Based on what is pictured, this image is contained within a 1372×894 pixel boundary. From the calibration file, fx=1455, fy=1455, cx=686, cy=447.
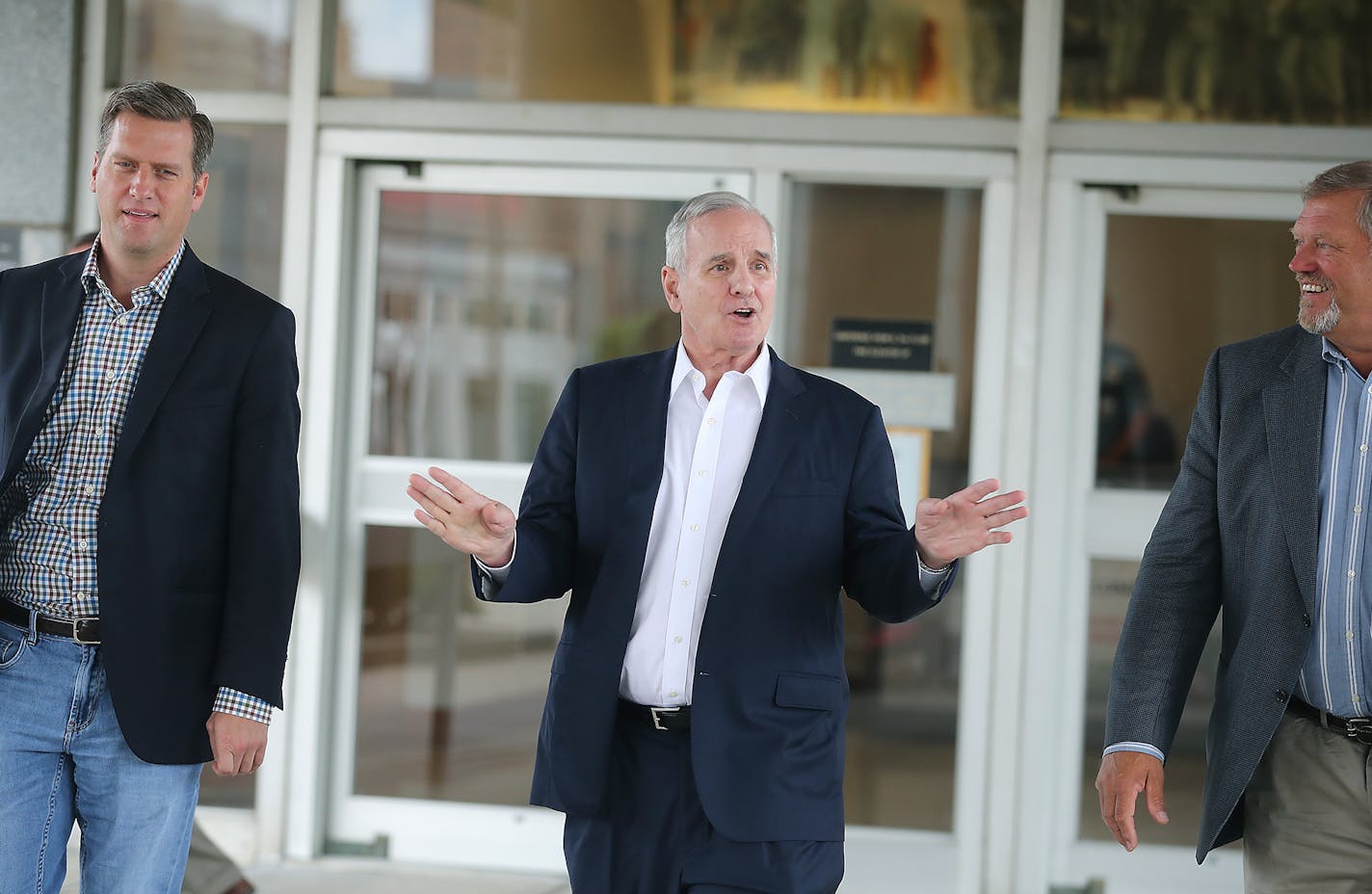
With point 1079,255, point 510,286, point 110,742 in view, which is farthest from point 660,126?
point 110,742

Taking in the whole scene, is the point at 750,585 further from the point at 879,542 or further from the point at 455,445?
the point at 455,445

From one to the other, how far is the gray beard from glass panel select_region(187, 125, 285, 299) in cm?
358

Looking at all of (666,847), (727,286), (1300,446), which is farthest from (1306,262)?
(666,847)

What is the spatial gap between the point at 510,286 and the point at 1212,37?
7.98ft

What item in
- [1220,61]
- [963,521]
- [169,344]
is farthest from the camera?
[1220,61]


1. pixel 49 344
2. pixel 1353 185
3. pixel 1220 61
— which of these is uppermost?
pixel 1220 61

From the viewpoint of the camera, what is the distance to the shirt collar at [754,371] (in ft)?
8.40

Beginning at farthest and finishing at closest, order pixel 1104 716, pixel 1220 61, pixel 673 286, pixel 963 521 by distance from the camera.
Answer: pixel 1104 716, pixel 1220 61, pixel 673 286, pixel 963 521

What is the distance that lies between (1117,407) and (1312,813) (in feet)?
8.20

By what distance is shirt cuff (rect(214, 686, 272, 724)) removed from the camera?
2.36 meters

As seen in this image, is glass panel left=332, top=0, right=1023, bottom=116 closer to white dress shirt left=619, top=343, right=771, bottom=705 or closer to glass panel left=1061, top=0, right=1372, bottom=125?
glass panel left=1061, top=0, right=1372, bottom=125

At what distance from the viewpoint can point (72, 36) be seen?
→ 499 cm

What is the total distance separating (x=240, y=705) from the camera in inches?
92.9

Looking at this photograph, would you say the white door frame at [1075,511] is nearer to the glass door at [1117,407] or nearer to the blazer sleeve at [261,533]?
the glass door at [1117,407]
